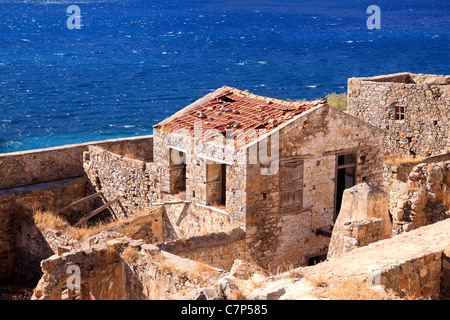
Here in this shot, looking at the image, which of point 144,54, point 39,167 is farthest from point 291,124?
point 144,54

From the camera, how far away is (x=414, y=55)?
402 feet

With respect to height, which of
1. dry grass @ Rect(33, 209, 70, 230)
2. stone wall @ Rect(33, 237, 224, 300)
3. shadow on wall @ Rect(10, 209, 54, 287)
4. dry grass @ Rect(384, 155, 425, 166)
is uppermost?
stone wall @ Rect(33, 237, 224, 300)

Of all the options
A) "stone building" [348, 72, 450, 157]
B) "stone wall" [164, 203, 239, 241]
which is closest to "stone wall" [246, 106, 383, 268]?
"stone wall" [164, 203, 239, 241]

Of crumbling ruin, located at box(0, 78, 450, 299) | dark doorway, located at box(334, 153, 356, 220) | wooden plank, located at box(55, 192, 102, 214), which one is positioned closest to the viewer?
crumbling ruin, located at box(0, 78, 450, 299)

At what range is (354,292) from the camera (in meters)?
9.71

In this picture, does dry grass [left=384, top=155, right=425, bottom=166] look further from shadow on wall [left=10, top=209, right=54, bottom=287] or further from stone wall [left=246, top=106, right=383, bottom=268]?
shadow on wall [left=10, top=209, right=54, bottom=287]

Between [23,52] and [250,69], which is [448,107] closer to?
[250,69]

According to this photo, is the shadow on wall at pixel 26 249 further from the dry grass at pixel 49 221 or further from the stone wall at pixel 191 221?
the stone wall at pixel 191 221

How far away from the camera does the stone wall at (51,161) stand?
23953mm

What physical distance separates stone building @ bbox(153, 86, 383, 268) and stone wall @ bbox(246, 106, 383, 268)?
3 centimetres

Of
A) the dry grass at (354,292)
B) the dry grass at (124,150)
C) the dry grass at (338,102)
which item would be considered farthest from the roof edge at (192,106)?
the dry grass at (338,102)

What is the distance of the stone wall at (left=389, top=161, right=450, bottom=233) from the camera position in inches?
673

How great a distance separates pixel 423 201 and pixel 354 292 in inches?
320

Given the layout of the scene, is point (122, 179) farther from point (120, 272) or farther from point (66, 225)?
point (120, 272)
